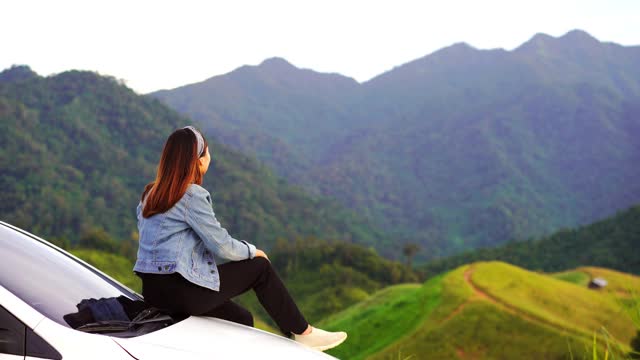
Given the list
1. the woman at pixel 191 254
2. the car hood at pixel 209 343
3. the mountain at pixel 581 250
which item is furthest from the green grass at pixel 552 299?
the mountain at pixel 581 250

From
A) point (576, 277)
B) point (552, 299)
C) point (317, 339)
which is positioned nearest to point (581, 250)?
point (576, 277)

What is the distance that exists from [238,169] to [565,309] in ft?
264

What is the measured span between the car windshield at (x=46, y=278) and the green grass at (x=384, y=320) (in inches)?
1223

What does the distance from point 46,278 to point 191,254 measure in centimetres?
64

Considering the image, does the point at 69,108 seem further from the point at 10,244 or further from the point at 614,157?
the point at 614,157

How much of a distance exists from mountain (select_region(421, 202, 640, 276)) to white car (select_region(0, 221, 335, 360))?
75.5 metres

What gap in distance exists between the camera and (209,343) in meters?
2.39

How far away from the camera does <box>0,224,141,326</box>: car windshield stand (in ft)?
7.45

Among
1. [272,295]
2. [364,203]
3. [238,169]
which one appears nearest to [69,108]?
[238,169]

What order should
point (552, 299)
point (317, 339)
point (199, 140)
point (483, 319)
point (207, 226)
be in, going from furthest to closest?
point (552, 299), point (483, 319), point (317, 339), point (199, 140), point (207, 226)

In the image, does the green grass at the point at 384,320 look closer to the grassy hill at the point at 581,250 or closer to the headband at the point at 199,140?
the headband at the point at 199,140

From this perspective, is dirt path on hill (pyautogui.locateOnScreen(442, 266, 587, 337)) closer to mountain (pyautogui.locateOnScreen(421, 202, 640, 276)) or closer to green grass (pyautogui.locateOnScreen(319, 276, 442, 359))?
green grass (pyautogui.locateOnScreen(319, 276, 442, 359))

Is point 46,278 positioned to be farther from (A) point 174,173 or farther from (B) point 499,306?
(B) point 499,306

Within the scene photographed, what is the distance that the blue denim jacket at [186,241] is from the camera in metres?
2.86
